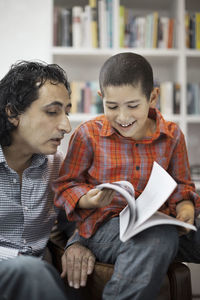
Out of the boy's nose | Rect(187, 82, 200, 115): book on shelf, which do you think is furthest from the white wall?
the boy's nose

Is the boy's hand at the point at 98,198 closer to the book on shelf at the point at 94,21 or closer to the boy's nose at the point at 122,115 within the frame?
the boy's nose at the point at 122,115

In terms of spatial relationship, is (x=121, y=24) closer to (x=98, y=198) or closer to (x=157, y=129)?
(x=157, y=129)

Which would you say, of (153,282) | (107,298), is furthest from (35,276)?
(153,282)

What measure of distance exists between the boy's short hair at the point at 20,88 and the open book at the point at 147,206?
0.49 m

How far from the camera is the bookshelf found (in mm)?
2645

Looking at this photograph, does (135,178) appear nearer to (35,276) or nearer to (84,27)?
(35,276)

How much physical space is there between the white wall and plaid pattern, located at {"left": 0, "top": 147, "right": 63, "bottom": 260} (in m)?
1.83

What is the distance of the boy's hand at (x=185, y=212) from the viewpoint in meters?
1.19

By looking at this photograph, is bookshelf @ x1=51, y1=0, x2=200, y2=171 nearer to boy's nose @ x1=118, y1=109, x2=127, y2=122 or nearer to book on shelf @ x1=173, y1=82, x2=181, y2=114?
book on shelf @ x1=173, y1=82, x2=181, y2=114

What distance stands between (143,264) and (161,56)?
205cm

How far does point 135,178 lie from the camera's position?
1326 millimetres

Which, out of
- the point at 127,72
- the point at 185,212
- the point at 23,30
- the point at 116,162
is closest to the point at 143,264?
the point at 185,212

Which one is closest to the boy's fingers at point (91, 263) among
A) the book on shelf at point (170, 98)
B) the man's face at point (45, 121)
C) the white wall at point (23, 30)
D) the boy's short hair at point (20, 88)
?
the man's face at point (45, 121)

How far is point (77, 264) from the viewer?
3.78ft
